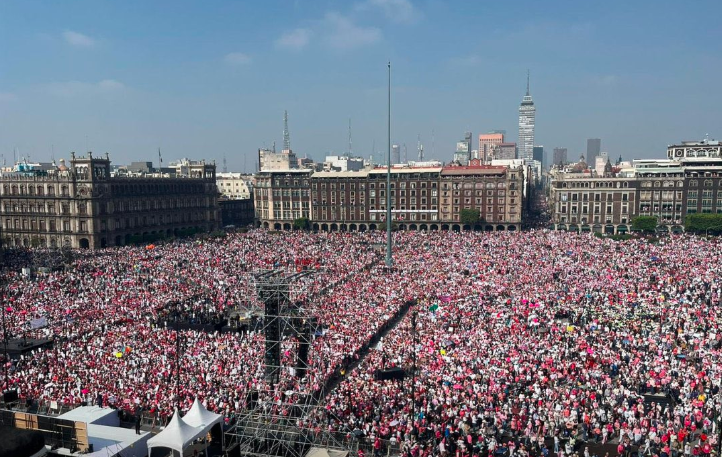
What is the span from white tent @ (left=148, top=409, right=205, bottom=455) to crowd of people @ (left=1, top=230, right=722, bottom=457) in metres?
3.39

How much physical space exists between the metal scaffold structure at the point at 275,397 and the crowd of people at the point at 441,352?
1.17ft

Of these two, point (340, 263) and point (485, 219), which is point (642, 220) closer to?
point (485, 219)

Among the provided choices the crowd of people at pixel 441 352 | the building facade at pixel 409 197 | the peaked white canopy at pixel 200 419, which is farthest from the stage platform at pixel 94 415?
the building facade at pixel 409 197

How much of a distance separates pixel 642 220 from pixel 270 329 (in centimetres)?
8717

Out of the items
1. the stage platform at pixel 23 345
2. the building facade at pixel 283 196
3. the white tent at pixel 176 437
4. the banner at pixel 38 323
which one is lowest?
the stage platform at pixel 23 345

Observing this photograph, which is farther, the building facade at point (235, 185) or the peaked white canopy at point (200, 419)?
the building facade at point (235, 185)

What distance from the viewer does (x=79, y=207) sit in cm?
8750

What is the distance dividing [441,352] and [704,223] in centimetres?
7973

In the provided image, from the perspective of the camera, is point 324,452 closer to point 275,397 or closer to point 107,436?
point 275,397

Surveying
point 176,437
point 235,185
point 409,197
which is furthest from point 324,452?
point 235,185

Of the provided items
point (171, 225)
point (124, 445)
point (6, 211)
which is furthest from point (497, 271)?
point (6, 211)

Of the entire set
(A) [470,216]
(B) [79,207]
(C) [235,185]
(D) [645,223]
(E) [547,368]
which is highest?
(C) [235,185]

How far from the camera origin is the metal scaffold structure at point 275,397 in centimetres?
2120

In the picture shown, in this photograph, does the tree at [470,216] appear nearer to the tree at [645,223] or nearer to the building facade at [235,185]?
the tree at [645,223]
